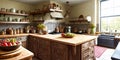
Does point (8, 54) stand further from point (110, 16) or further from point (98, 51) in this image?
point (110, 16)

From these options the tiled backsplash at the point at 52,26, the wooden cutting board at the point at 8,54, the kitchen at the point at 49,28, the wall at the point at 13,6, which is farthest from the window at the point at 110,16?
the wooden cutting board at the point at 8,54

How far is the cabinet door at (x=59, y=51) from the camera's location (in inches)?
83.6

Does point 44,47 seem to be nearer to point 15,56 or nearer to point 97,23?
point 15,56

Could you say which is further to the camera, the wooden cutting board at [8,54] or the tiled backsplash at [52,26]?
the tiled backsplash at [52,26]

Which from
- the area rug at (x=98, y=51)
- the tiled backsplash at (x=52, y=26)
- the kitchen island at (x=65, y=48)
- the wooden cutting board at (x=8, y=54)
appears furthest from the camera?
the tiled backsplash at (x=52, y=26)

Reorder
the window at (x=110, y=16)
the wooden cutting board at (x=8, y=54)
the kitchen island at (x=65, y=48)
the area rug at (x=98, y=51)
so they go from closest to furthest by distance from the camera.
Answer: the wooden cutting board at (x=8, y=54), the kitchen island at (x=65, y=48), the area rug at (x=98, y=51), the window at (x=110, y=16)

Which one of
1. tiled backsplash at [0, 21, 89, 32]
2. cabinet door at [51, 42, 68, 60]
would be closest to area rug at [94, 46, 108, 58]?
tiled backsplash at [0, 21, 89, 32]

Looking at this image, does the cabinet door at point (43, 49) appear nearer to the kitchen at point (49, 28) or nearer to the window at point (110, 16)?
the kitchen at point (49, 28)

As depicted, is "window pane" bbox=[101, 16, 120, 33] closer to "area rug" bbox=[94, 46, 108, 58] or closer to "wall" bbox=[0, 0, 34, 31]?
"area rug" bbox=[94, 46, 108, 58]

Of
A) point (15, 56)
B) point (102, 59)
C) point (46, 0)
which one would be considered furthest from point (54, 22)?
point (15, 56)

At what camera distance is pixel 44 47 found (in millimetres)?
2854

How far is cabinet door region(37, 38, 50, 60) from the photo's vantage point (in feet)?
8.85

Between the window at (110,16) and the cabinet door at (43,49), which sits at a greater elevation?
the window at (110,16)

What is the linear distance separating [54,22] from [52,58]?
2.50 meters
